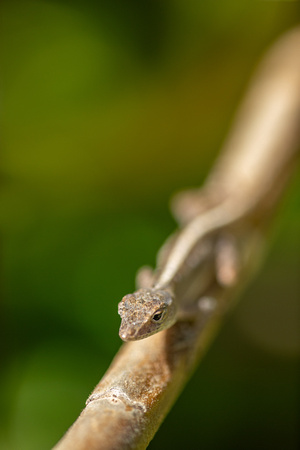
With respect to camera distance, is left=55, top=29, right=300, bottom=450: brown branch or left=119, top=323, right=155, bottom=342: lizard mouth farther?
left=119, top=323, right=155, bottom=342: lizard mouth

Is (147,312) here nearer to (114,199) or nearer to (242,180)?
(114,199)

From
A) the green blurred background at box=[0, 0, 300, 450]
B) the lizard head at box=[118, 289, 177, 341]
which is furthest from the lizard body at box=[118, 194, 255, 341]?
the green blurred background at box=[0, 0, 300, 450]

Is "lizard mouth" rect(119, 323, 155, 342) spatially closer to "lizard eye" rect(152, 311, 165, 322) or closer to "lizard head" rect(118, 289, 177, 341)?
"lizard head" rect(118, 289, 177, 341)

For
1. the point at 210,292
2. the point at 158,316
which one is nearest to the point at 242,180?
the point at 210,292

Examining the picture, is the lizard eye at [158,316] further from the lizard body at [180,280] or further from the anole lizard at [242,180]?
the anole lizard at [242,180]

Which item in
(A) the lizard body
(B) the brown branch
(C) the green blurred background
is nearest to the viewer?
(B) the brown branch

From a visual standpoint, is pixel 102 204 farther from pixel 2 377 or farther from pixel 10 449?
pixel 10 449
